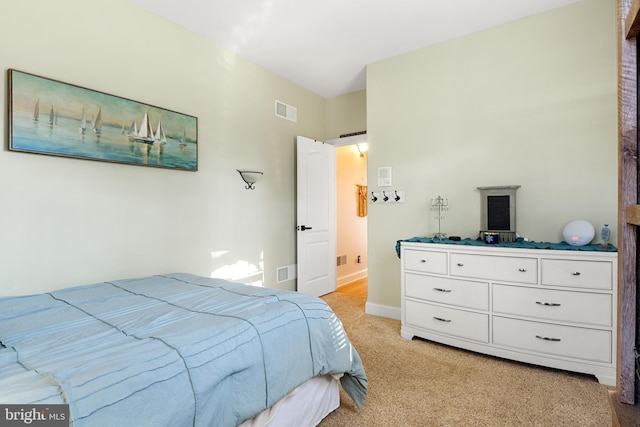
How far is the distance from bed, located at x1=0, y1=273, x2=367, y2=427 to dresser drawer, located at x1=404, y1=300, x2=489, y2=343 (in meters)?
1.20

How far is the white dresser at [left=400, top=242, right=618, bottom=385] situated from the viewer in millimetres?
2135

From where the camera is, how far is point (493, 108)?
2926mm

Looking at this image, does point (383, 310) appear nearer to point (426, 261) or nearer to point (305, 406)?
point (426, 261)

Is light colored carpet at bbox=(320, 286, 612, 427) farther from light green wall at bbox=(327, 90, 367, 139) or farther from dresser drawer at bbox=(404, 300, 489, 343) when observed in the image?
Answer: light green wall at bbox=(327, 90, 367, 139)

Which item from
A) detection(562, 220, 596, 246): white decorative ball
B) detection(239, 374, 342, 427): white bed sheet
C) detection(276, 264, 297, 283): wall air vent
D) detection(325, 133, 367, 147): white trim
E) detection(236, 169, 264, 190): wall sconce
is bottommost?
detection(239, 374, 342, 427): white bed sheet

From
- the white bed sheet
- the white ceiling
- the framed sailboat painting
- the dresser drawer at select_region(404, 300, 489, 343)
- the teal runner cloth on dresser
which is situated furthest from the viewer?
the white ceiling

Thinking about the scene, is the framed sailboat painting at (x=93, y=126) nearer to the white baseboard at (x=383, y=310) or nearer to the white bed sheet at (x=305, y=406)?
the white bed sheet at (x=305, y=406)

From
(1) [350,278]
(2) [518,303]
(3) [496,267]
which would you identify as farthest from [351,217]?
(2) [518,303]

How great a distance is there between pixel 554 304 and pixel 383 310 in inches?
65.0

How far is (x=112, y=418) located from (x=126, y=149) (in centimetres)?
219

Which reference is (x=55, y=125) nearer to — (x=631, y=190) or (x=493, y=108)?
(x=631, y=190)

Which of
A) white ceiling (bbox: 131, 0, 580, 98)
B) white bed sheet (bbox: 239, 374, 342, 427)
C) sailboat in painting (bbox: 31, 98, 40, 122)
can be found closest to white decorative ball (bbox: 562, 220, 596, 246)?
white ceiling (bbox: 131, 0, 580, 98)

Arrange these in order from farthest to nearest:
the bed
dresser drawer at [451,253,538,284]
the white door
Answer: the white door < dresser drawer at [451,253,538,284] < the bed

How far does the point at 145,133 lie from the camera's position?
2635 mm
